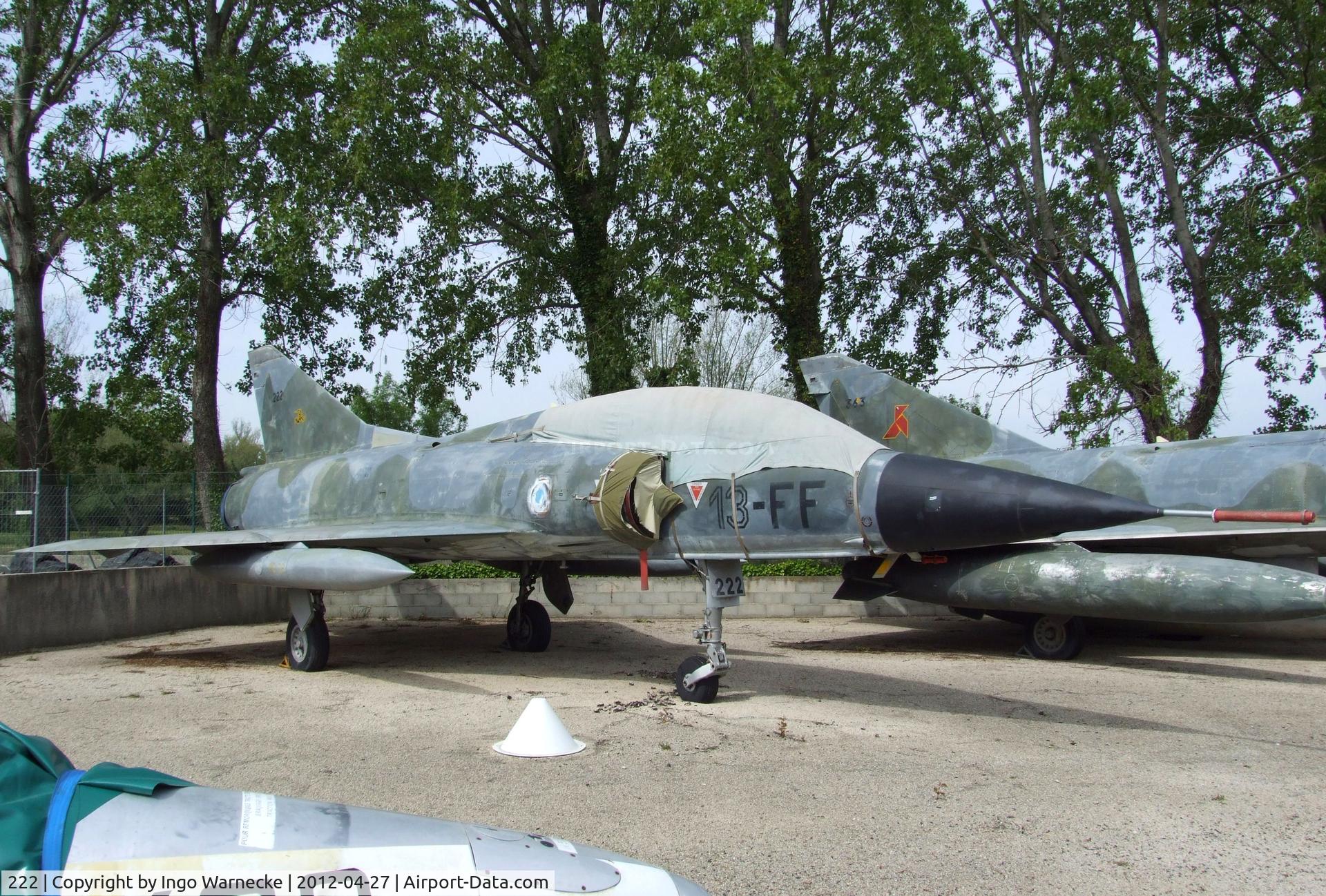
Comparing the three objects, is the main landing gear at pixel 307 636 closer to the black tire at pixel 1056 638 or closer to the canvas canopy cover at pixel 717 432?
the canvas canopy cover at pixel 717 432

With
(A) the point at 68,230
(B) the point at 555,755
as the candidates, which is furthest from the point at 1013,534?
(A) the point at 68,230

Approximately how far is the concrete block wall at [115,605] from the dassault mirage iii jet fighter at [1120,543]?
9421mm

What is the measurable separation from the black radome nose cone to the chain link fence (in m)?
13.1

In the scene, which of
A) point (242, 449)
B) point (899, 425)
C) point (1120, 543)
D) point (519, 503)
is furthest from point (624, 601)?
point (242, 449)

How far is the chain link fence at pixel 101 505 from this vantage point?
1465cm

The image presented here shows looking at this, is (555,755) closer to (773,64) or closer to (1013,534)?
(1013,534)

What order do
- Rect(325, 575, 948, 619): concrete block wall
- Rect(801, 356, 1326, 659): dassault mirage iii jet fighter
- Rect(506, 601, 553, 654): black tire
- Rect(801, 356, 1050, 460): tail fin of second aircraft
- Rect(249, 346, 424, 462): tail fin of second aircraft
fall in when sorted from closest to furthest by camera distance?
1. Rect(801, 356, 1326, 659): dassault mirage iii jet fighter
2. Rect(506, 601, 553, 654): black tire
3. Rect(249, 346, 424, 462): tail fin of second aircraft
4. Rect(801, 356, 1050, 460): tail fin of second aircraft
5. Rect(325, 575, 948, 619): concrete block wall

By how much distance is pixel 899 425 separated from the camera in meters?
14.0

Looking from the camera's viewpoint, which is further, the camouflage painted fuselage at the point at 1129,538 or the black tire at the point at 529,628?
the black tire at the point at 529,628

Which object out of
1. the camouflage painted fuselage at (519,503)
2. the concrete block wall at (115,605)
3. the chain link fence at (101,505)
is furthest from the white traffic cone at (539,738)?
the chain link fence at (101,505)

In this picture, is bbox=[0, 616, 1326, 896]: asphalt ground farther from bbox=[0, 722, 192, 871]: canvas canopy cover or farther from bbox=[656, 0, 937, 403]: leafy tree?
bbox=[656, 0, 937, 403]: leafy tree

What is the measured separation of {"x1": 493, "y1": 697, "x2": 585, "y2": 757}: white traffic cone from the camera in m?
6.35

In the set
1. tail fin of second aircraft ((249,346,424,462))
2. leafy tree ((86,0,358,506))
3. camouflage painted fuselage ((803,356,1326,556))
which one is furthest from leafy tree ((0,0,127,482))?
camouflage painted fuselage ((803,356,1326,556))

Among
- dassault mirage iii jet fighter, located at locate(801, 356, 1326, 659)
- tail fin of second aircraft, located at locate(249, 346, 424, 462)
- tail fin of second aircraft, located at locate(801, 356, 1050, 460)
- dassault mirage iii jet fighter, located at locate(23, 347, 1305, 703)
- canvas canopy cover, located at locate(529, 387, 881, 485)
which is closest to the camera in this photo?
dassault mirage iii jet fighter, located at locate(23, 347, 1305, 703)
